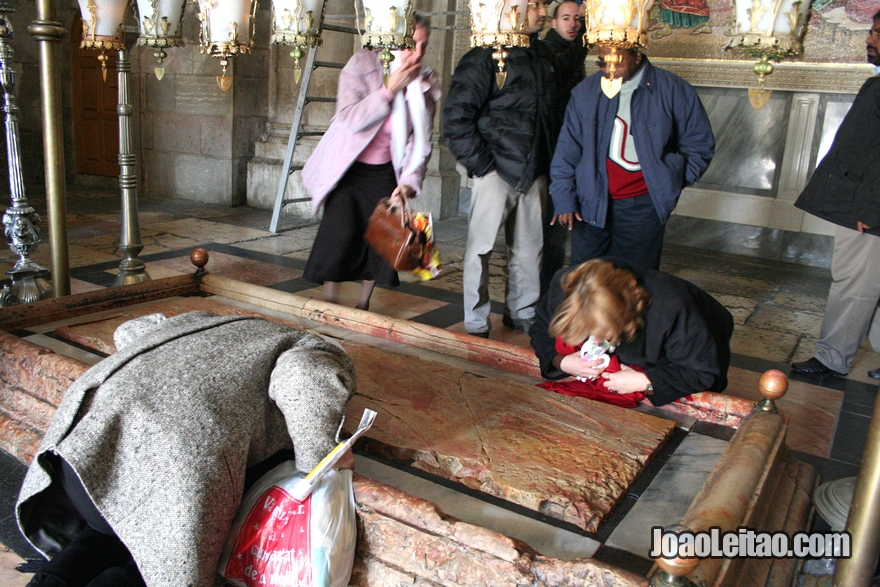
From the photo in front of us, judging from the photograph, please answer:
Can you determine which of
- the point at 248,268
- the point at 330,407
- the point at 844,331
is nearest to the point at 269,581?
the point at 330,407

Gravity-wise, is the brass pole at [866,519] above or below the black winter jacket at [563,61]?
below

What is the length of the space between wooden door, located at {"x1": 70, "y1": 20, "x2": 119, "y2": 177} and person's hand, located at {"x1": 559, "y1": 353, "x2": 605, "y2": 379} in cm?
811

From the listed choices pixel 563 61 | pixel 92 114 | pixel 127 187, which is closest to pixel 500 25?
pixel 563 61

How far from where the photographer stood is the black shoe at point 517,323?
3.90 meters

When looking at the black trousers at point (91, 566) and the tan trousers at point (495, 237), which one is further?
the tan trousers at point (495, 237)

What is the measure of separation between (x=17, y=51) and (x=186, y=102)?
2198mm

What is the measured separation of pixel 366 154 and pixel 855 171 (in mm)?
2250

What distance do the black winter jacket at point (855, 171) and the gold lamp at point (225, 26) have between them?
2.67 m

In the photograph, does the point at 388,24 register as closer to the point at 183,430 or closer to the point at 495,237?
the point at 183,430

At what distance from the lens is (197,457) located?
158 centimetres

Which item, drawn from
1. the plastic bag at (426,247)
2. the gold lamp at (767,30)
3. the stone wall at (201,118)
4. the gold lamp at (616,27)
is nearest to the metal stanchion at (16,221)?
the plastic bag at (426,247)

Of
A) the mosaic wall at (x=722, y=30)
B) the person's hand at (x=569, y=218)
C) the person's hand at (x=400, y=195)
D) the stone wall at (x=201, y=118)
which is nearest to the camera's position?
the person's hand at (x=400, y=195)

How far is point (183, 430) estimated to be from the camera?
1592 mm

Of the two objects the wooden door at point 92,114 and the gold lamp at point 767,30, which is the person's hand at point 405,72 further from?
the wooden door at point 92,114
